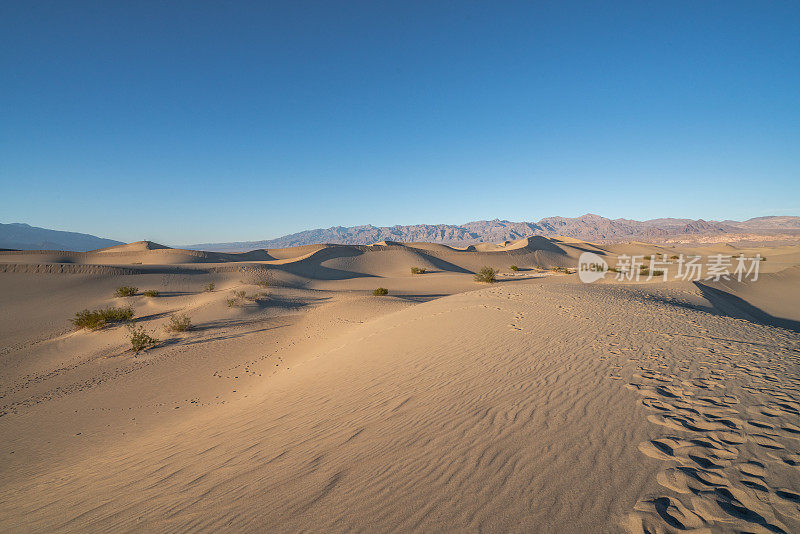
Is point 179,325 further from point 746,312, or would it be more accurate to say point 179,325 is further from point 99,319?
point 746,312

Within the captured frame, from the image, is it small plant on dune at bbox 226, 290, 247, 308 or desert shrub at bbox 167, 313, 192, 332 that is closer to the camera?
desert shrub at bbox 167, 313, 192, 332

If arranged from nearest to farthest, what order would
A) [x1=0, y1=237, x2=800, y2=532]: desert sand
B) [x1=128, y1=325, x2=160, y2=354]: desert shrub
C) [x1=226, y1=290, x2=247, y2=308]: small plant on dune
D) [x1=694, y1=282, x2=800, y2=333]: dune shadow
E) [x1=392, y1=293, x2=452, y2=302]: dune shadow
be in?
1. [x1=0, y1=237, x2=800, y2=532]: desert sand
2. [x1=128, y1=325, x2=160, y2=354]: desert shrub
3. [x1=694, y1=282, x2=800, y2=333]: dune shadow
4. [x1=226, y1=290, x2=247, y2=308]: small plant on dune
5. [x1=392, y1=293, x2=452, y2=302]: dune shadow

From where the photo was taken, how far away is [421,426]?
3660mm

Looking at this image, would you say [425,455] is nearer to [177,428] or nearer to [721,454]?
[721,454]

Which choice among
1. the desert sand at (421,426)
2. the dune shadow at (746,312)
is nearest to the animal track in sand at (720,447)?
the desert sand at (421,426)

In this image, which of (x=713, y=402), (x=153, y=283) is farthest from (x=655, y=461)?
(x=153, y=283)

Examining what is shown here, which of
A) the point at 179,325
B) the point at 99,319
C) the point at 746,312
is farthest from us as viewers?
the point at 746,312

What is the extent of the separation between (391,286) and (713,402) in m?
21.2

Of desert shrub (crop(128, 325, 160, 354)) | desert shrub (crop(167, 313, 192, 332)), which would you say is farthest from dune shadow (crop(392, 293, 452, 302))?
desert shrub (crop(128, 325, 160, 354))

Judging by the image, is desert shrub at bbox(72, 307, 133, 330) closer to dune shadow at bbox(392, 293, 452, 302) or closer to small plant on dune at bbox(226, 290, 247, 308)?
small plant on dune at bbox(226, 290, 247, 308)

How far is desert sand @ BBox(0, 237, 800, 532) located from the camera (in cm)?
236

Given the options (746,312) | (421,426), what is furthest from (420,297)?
(421,426)

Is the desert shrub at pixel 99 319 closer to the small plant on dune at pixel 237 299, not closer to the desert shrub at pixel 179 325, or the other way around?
the desert shrub at pixel 179 325

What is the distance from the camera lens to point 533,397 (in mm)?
4156
